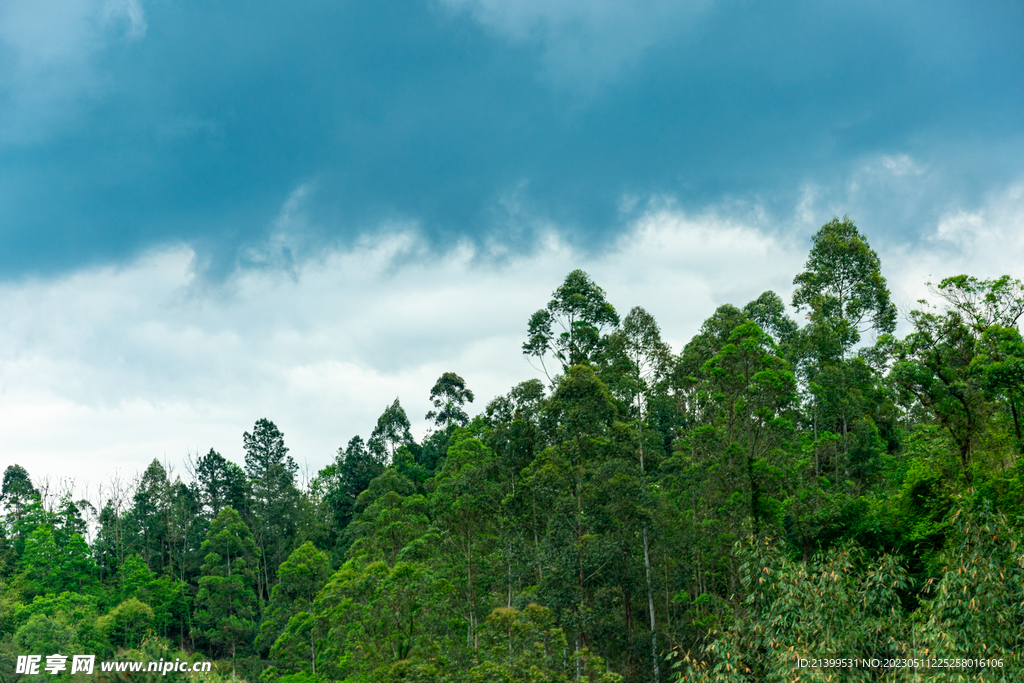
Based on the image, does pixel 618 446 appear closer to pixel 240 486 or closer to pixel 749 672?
pixel 749 672

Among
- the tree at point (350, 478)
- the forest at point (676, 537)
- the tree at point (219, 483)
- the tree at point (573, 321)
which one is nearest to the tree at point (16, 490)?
the forest at point (676, 537)

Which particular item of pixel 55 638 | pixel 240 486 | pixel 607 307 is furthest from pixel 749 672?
pixel 240 486

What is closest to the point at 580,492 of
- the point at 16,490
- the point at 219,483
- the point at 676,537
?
the point at 676,537

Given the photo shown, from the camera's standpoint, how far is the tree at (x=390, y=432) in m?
42.4

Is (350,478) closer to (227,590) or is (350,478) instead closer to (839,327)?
(227,590)

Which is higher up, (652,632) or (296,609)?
(652,632)

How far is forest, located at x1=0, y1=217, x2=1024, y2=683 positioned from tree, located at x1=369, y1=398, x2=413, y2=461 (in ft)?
17.8

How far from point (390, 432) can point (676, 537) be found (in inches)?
1029

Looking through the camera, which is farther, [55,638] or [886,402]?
[55,638]

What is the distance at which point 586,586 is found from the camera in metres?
→ 18.2

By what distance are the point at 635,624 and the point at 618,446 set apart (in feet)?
22.3

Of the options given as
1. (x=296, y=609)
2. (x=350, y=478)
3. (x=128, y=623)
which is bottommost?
(x=128, y=623)

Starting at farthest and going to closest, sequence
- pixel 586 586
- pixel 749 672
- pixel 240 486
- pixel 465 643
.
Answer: pixel 240 486 → pixel 465 643 → pixel 586 586 → pixel 749 672

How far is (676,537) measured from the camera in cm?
2070
